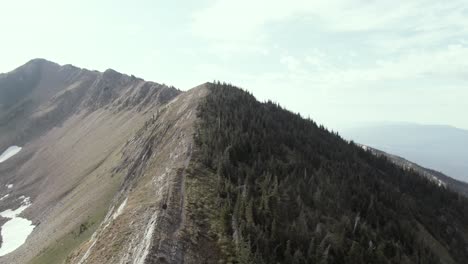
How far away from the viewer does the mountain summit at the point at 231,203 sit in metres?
25.0

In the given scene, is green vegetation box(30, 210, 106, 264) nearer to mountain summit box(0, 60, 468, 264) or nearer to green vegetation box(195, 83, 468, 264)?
mountain summit box(0, 60, 468, 264)

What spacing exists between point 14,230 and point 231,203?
66.5 meters

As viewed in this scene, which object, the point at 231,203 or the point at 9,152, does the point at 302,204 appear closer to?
the point at 231,203

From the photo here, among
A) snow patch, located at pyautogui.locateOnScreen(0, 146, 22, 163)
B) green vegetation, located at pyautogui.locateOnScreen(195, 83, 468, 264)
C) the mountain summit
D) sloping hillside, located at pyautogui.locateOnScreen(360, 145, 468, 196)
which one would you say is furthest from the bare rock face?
sloping hillside, located at pyautogui.locateOnScreen(360, 145, 468, 196)

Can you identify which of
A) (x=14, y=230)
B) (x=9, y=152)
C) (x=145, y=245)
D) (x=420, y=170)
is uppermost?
(x=420, y=170)

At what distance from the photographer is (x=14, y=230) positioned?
250 ft

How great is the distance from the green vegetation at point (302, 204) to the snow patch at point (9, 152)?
394 ft

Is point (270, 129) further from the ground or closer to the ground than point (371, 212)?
further from the ground

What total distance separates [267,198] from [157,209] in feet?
28.4

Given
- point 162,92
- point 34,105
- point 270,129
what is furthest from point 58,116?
point 270,129

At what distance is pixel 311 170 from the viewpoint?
4284 cm

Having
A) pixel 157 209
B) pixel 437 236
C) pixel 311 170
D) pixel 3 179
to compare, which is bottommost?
pixel 3 179

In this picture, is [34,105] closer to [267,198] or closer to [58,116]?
[58,116]

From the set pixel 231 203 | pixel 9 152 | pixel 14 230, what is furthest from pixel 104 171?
pixel 9 152
